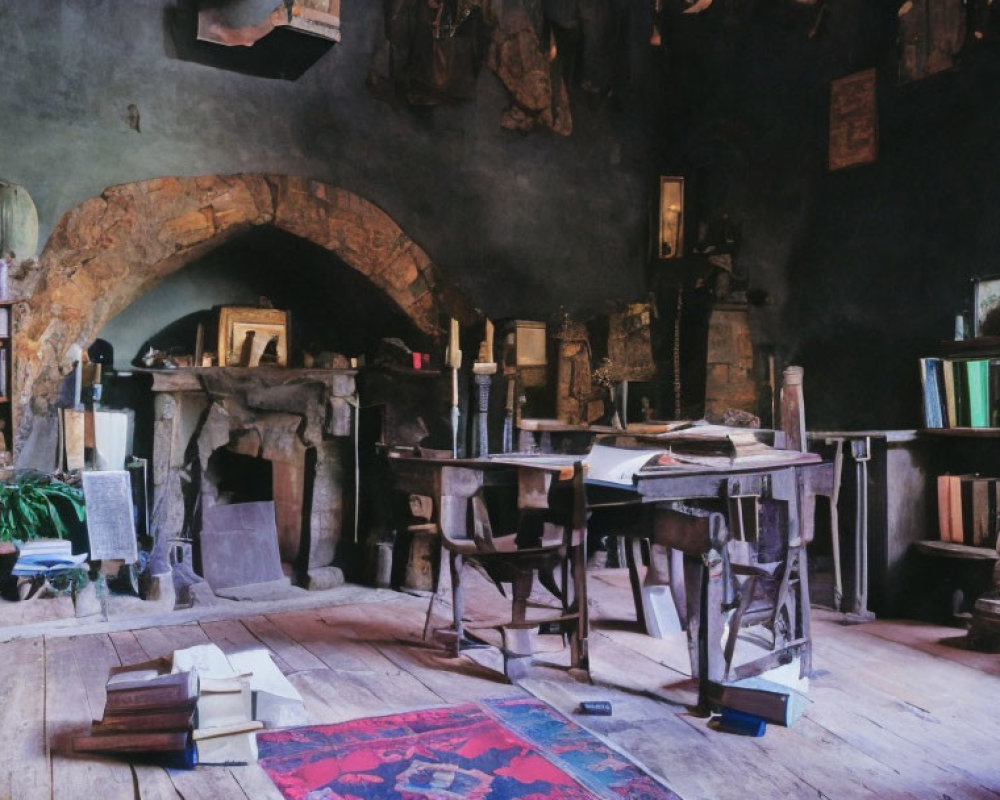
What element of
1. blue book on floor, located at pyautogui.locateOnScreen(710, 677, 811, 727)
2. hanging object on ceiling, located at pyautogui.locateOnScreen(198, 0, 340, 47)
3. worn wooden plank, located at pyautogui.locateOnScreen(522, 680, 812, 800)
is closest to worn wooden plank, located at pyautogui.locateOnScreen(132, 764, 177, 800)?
worn wooden plank, located at pyautogui.locateOnScreen(522, 680, 812, 800)

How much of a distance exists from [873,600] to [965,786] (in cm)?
199

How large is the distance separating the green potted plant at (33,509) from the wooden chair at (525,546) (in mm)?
2137

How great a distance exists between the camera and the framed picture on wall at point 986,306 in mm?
4551

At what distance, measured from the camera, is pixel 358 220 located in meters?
5.52

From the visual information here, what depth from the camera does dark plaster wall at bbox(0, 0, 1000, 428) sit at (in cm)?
475

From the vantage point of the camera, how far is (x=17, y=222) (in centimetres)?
450

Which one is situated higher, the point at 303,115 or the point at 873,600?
the point at 303,115

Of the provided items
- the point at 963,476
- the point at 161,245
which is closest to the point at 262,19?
the point at 161,245

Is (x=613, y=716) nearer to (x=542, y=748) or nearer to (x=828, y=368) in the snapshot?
(x=542, y=748)

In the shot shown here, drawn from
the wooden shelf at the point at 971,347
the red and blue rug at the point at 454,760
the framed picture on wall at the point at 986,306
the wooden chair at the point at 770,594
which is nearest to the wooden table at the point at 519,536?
the red and blue rug at the point at 454,760

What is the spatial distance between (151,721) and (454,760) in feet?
3.08

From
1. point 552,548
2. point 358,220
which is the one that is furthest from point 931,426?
point 358,220

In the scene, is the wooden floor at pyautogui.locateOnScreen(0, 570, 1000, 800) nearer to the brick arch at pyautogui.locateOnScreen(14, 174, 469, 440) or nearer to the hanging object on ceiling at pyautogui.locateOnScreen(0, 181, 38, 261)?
the brick arch at pyautogui.locateOnScreen(14, 174, 469, 440)

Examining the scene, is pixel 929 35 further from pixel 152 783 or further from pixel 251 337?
pixel 152 783
